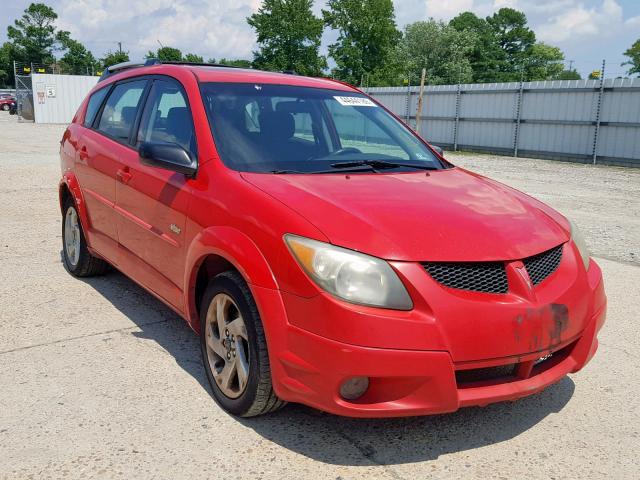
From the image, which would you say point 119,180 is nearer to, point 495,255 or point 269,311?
point 269,311

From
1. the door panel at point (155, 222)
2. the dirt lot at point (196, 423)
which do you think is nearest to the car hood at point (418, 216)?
the door panel at point (155, 222)

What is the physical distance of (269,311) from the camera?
104 inches

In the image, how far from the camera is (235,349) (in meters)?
2.96

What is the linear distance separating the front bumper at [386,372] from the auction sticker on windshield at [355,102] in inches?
73.6

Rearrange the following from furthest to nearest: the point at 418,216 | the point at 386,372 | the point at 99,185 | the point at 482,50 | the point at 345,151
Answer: the point at 482,50, the point at 99,185, the point at 345,151, the point at 418,216, the point at 386,372

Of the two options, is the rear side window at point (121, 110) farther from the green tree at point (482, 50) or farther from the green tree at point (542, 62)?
the green tree at point (542, 62)

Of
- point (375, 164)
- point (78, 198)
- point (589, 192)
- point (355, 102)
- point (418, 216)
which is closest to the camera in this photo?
point (418, 216)

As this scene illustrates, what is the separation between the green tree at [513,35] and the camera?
307 feet

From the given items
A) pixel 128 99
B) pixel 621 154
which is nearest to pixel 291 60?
pixel 621 154

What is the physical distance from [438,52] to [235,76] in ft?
230

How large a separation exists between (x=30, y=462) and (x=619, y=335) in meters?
3.69

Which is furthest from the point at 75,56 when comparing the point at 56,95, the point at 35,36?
the point at 56,95

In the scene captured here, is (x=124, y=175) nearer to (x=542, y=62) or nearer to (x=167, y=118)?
(x=167, y=118)

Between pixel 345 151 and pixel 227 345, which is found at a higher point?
pixel 345 151
